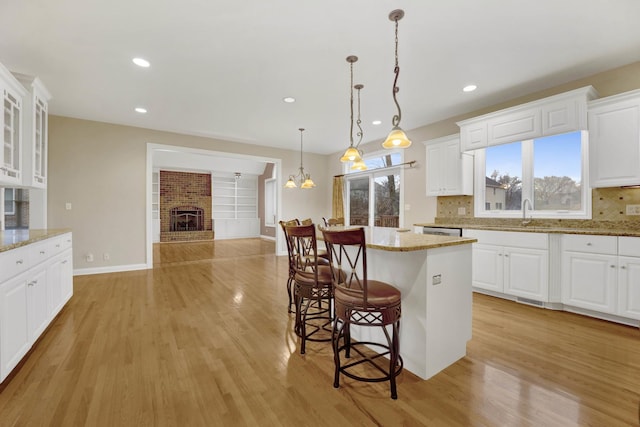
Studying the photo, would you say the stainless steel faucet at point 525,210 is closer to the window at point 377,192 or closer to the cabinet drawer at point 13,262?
the window at point 377,192

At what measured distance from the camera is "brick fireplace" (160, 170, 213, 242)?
10094 millimetres

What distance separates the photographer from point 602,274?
2840mm

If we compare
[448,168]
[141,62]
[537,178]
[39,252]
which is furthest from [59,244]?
[537,178]

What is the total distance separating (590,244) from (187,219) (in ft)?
35.8

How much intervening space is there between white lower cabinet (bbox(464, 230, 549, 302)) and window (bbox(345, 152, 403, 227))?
232 cm

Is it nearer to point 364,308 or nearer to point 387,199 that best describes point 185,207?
point 387,199

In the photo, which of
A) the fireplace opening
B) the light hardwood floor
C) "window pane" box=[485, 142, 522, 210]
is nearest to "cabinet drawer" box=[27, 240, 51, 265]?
the light hardwood floor

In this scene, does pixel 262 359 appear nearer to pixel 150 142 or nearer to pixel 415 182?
pixel 415 182

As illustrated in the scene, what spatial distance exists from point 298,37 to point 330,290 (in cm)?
234

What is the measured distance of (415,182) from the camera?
551cm

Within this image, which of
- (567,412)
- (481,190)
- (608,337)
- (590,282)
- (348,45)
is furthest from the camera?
(481,190)

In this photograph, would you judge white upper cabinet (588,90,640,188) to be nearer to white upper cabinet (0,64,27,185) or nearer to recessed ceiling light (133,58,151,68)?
recessed ceiling light (133,58,151,68)

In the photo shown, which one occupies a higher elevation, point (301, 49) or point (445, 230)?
point (301, 49)

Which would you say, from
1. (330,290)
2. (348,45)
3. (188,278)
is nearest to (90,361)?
(330,290)
